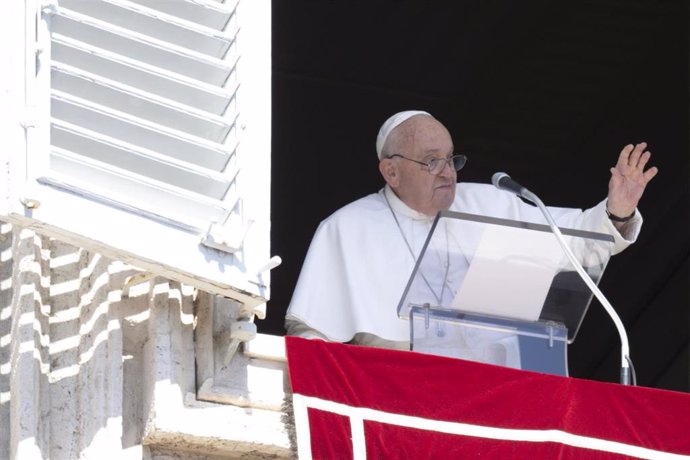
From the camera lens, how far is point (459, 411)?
5.00 metres

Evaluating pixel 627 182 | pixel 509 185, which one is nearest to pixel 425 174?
pixel 627 182

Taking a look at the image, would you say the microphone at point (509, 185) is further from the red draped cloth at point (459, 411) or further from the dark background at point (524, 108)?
the dark background at point (524, 108)

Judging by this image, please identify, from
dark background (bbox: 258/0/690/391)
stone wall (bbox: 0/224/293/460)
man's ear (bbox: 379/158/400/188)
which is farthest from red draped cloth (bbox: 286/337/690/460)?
dark background (bbox: 258/0/690/391)

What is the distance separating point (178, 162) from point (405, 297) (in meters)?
0.77

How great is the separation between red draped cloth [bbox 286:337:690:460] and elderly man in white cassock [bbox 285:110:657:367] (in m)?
0.39

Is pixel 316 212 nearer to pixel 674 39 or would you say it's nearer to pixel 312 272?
pixel 674 39

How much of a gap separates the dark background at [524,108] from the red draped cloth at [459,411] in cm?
381

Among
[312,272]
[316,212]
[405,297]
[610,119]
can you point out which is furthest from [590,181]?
[405,297]

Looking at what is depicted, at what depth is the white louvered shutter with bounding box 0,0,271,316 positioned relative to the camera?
4695 millimetres

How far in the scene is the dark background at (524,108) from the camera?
348 inches

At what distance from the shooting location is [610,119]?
9.20 m

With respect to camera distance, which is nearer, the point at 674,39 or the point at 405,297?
the point at 405,297

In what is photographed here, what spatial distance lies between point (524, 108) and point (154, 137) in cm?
462

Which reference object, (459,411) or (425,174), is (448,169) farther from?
(459,411)
